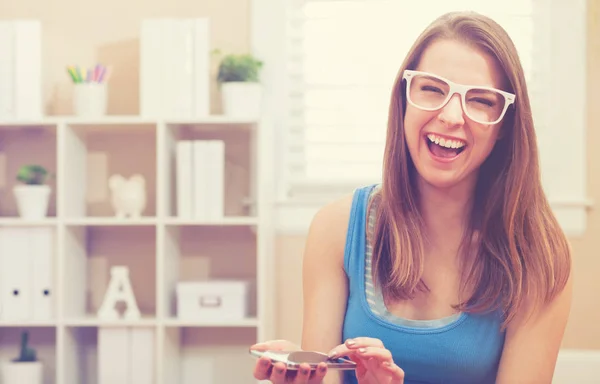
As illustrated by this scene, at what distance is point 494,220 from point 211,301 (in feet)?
4.32

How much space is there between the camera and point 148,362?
8.12 feet

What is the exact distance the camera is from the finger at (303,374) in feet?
3.59

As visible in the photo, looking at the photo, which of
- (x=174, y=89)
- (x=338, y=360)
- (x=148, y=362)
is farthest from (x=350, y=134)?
(x=338, y=360)

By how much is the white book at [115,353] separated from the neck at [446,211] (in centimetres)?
140

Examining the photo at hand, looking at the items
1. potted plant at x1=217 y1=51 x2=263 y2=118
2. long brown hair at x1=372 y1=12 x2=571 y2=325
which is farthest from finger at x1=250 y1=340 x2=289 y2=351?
potted plant at x1=217 y1=51 x2=263 y2=118

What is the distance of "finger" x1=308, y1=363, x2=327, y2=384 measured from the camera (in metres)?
1.10

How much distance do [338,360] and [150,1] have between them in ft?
6.22

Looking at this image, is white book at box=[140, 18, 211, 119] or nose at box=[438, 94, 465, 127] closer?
nose at box=[438, 94, 465, 127]

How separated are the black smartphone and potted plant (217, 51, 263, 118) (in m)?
1.46

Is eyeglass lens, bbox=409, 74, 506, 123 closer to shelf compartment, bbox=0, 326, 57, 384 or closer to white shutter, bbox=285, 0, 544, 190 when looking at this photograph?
white shutter, bbox=285, 0, 544, 190

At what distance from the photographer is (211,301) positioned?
248 centimetres

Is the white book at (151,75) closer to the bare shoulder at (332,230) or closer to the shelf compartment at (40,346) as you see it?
the shelf compartment at (40,346)

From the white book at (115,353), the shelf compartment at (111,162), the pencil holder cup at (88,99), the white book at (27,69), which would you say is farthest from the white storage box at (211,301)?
the white book at (27,69)

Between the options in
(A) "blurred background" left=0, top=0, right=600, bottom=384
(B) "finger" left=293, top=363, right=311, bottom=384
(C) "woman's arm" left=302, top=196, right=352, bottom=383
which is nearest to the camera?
(B) "finger" left=293, top=363, right=311, bottom=384
